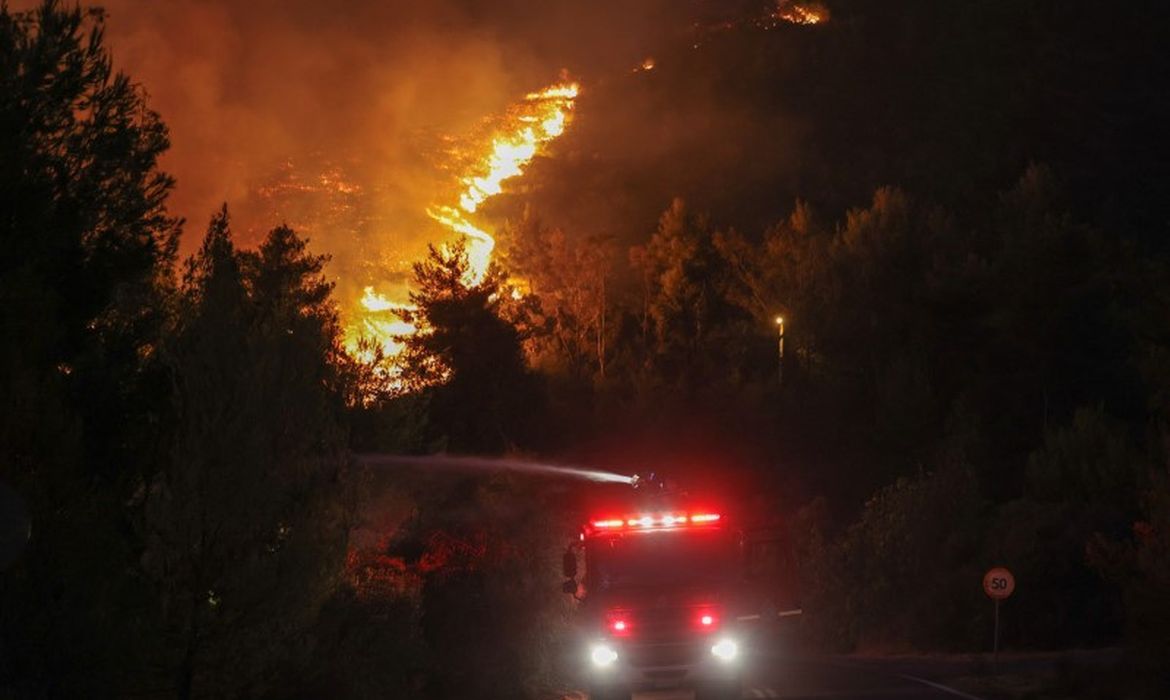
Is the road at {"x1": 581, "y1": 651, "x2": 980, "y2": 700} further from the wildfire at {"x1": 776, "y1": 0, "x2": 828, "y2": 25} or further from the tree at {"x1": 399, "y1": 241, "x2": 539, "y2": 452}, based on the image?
the wildfire at {"x1": 776, "y1": 0, "x2": 828, "y2": 25}

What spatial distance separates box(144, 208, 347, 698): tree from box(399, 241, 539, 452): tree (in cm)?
3558

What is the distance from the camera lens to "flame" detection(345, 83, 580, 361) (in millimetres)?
77188

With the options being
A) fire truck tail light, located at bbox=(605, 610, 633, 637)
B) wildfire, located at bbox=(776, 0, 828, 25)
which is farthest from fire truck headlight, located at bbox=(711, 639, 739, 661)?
wildfire, located at bbox=(776, 0, 828, 25)

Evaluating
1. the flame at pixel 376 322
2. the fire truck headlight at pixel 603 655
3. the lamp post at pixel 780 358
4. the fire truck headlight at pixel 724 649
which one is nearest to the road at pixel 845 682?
the fire truck headlight at pixel 724 649

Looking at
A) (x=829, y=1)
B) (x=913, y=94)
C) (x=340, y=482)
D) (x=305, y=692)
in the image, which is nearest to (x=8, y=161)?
(x=340, y=482)

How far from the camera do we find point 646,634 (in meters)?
22.9

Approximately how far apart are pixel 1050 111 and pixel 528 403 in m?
67.7

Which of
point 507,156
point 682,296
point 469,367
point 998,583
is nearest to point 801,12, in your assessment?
point 507,156

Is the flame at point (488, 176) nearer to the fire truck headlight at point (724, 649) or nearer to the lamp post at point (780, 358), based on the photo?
the lamp post at point (780, 358)

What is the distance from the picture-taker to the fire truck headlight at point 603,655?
23080 millimetres

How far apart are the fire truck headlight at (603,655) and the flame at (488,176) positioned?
50.9m

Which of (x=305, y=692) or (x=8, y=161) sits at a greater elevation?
(x=8, y=161)

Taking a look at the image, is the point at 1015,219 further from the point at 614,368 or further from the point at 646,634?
the point at 646,634

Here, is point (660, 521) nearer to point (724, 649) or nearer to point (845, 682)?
point (724, 649)
